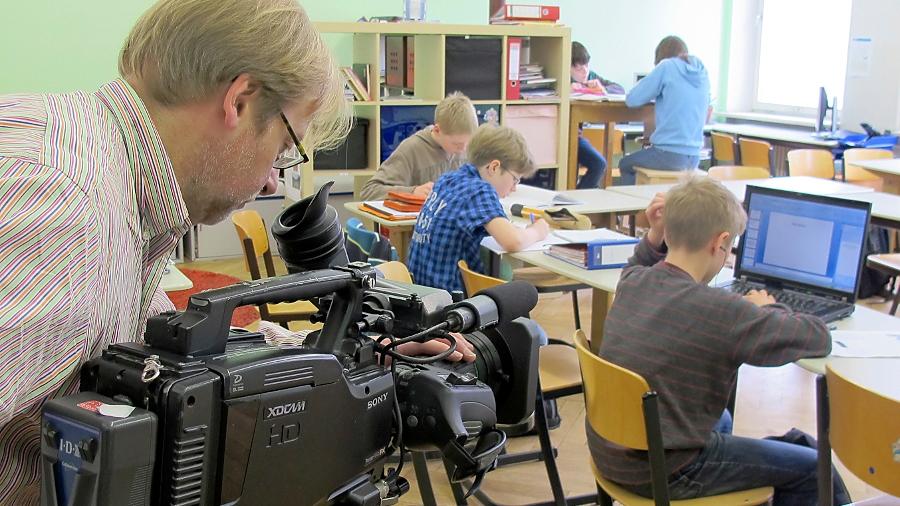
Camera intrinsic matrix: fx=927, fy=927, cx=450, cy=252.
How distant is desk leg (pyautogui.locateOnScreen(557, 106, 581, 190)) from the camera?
225 inches

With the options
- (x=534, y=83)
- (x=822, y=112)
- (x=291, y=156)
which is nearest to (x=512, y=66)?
(x=534, y=83)

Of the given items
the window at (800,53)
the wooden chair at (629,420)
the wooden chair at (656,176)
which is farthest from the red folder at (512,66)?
the window at (800,53)

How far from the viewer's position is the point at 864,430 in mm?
1867

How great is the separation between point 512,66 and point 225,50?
4512 millimetres

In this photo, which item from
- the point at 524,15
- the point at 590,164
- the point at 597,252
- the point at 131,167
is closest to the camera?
the point at 131,167

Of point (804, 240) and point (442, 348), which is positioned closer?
point (442, 348)

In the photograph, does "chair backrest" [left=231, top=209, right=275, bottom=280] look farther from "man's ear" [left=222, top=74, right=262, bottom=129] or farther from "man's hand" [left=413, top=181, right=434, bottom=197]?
"man's ear" [left=222, top=74, right=262, bottom=129]

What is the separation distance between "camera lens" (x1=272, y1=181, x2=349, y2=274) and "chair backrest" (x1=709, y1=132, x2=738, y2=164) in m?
6.44

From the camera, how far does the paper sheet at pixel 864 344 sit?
2256 mm

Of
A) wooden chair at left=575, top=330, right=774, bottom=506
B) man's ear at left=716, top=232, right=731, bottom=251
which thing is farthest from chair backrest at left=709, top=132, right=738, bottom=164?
wooden chair at left=575, top=330, right=774, bottom=506

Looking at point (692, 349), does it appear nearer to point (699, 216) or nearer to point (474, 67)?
point (699, 216)

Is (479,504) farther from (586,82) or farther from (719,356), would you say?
(586,82)

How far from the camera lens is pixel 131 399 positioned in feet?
2.26

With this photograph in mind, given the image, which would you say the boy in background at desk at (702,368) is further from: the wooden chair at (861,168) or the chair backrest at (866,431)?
the wooden chair at (861,168)
